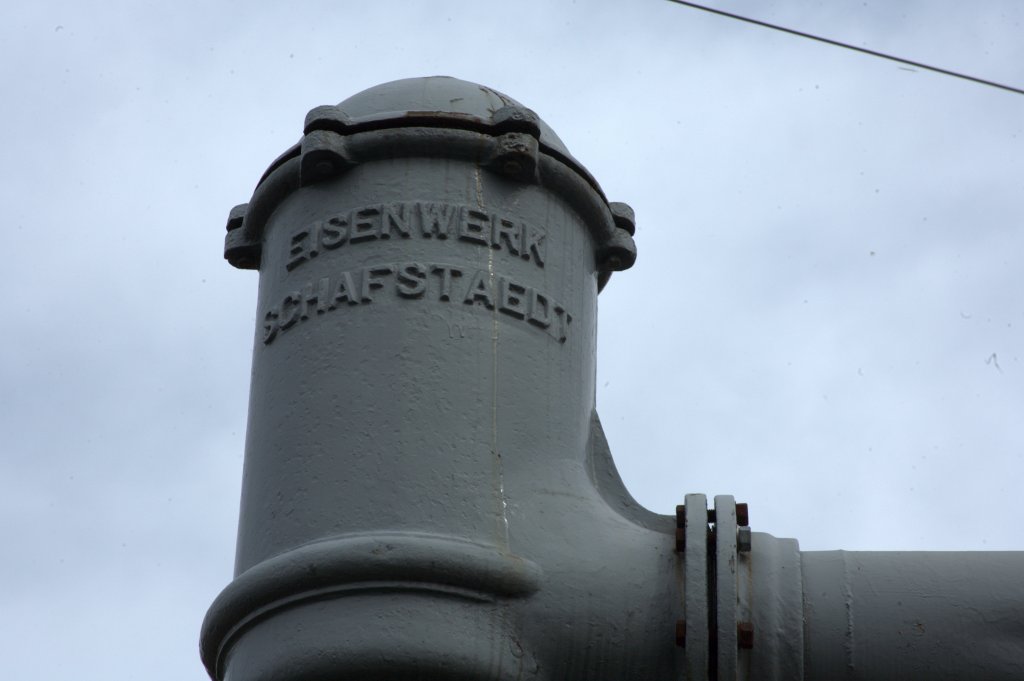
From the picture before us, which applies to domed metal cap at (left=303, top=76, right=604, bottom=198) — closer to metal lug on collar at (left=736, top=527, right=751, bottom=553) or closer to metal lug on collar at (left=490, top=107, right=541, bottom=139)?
metal lug on collar at (left=490, top=107, right=541, bottom=139)

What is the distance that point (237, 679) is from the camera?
3.87 meters

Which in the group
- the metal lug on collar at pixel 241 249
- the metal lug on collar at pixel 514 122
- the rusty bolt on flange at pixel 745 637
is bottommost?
the rusty bolt on flange at pixel 745 637

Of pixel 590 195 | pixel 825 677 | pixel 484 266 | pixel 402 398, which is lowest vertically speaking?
pixel 825 677

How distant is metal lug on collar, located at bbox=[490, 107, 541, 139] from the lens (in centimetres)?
447

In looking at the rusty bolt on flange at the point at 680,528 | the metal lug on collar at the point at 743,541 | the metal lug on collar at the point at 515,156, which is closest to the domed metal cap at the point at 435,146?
the metal lug on collar at the point at 515,156

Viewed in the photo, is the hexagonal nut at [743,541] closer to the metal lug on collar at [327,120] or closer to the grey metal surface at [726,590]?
the grey metal surface at [726,590]

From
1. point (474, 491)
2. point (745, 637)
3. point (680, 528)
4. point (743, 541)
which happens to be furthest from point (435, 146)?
point (745, 637)

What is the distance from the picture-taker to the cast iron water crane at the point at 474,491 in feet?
12.0

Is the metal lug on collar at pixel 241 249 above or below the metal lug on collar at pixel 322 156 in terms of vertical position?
below

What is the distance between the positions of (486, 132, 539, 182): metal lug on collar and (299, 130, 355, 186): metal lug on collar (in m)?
0.41

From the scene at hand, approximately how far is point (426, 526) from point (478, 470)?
225mm

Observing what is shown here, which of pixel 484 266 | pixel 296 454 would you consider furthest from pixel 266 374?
pixel 484 266

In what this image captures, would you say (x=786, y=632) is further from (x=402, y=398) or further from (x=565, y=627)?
(x=402, y=398)

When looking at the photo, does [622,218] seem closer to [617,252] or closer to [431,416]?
[617,252]
